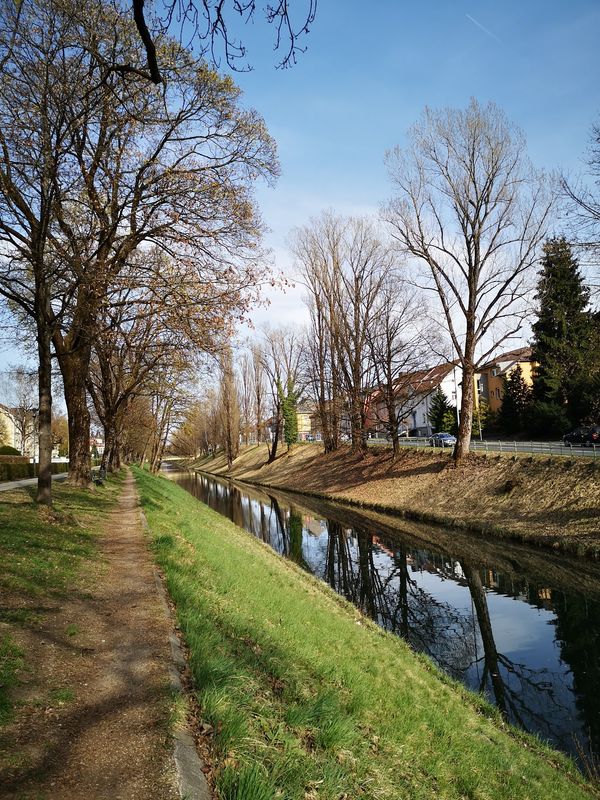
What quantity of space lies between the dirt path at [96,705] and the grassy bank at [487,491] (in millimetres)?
13843

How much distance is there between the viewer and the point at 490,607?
11875 mm

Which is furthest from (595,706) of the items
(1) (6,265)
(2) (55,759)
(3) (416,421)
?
(3) (416,421)

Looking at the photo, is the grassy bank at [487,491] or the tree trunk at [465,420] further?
the tree trunk at [465,420]

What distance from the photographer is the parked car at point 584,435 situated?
3229 cm

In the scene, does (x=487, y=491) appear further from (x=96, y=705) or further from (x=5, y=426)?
(x=5, y=426)

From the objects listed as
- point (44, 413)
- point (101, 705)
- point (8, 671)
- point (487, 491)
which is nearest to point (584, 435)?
point (487, 491)

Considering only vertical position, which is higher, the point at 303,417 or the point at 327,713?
the point at 303,417

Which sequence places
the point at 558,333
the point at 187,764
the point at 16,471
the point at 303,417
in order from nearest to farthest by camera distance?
1. the point at 187,764
2. the point at 16,471
3. the point at 558,333
4. the point at 303,417

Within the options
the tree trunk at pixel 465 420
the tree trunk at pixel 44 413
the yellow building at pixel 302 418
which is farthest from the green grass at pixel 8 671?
the yellow building at pixel 302 418

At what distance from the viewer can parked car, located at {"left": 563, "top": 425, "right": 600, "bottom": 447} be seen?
1271 inches

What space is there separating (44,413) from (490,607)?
10.7 meters

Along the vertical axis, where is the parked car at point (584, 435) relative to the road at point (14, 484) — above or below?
above

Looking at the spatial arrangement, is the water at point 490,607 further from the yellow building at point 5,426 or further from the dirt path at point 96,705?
the yellow building at point 5,426

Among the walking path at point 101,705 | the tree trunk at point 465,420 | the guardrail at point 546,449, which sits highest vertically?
the tree trunk at point 465,420
